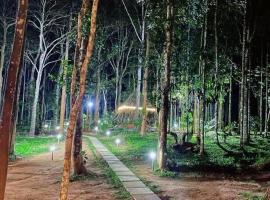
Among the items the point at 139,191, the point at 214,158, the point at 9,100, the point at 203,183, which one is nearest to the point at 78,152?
the point at 139,191

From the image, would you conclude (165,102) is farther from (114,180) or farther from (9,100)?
(9,100)

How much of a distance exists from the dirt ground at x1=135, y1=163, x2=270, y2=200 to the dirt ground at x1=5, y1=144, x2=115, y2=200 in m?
1.90

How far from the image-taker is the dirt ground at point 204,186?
11836 mm

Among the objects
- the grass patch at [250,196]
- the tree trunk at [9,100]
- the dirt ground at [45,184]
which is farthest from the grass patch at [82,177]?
the grass patch at [250,196]

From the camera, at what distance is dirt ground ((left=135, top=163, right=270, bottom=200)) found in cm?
1184

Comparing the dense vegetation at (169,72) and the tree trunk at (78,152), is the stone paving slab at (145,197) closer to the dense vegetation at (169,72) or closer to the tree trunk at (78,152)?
the dense vegetation at (169,72)

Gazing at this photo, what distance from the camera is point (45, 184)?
13.9m

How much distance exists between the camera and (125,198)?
Answer: 11.5 m

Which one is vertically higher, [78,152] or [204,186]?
[78,152]

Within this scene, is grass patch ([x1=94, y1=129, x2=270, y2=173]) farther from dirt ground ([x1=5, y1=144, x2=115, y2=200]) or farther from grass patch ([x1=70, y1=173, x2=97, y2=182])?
dirt ground ([x1=5, y1=144, x2=115, y2=200])

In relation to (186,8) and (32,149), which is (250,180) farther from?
(32,149)

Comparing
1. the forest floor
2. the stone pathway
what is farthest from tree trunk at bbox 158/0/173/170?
the stone pathway

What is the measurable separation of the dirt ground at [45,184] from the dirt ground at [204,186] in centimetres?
190

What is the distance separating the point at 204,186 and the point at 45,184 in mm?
5787
